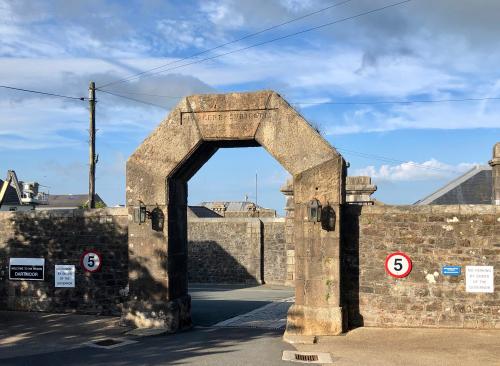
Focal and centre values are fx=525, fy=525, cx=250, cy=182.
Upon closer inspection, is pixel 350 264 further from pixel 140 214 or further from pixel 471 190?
pixel 471 190

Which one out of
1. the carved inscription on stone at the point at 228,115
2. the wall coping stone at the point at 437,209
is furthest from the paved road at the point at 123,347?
the carved inscription on stone at the point at 228,115

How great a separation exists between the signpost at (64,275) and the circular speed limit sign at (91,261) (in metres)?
0.37

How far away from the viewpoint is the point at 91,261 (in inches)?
514

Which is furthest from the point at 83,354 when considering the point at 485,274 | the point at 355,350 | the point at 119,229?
the point at 485,274

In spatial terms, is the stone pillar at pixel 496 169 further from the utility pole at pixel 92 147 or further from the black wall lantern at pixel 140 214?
the utility pole at pixel 92 147

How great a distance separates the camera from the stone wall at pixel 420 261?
10.5 metres

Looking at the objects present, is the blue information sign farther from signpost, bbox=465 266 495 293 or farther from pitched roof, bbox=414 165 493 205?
pitched roof, bbox=414 165 493 205

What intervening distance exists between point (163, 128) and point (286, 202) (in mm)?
12414

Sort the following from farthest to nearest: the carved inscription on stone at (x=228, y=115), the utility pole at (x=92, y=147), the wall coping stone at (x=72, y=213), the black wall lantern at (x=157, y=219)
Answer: the utility pole at (x=92, y=147) → the wall coping stone at (x=72, y=213) → the black wall lantern at (x=157, y=219) → the carved inscription on stone at (x=228, y=115)

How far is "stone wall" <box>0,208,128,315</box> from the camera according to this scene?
42.4 feet

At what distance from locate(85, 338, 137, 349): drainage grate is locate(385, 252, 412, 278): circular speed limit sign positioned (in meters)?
5.48

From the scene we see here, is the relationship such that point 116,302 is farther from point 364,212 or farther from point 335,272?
point 364,212

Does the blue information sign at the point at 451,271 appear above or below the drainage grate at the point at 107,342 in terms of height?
above

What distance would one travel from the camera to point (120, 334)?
36.6ft
